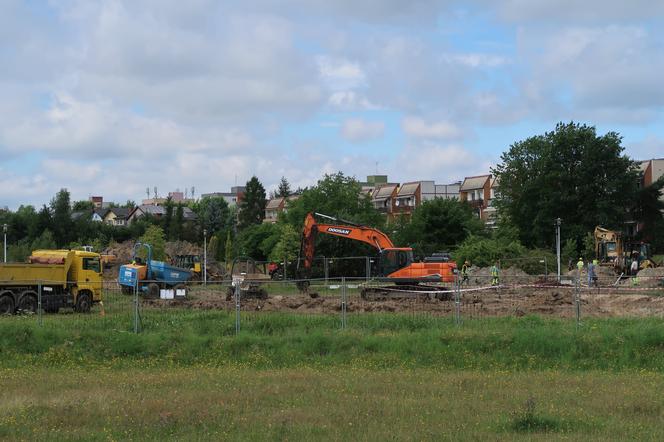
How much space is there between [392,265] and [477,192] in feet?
289

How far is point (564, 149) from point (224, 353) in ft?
235

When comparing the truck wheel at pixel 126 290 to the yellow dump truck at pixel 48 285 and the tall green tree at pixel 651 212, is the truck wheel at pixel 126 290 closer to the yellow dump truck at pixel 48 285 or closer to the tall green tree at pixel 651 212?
the yellow dump truck at pixel 48 285

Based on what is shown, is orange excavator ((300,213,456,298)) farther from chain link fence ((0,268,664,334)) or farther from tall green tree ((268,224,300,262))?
tall green tree ((268,224,300,262))

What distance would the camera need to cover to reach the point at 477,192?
133 metres

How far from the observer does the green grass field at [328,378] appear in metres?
13.2

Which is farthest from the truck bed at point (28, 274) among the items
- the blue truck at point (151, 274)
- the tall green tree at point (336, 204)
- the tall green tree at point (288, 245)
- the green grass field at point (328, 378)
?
the tall green tree at point (336, 204)

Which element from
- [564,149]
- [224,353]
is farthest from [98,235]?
[224,353]

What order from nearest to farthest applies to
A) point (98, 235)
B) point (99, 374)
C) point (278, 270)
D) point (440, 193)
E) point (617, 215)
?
1. point (99, 374)
2. point (278, 270)
3. point (617, 215)
4. point (98, 235)
5. point (440, 193)

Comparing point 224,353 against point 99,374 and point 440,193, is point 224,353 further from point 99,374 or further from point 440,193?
point 440,193

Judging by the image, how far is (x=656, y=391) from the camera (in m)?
16.6

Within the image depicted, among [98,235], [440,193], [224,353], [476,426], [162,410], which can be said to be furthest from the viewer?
[440,193]

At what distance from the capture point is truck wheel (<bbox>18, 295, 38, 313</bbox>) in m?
34.6

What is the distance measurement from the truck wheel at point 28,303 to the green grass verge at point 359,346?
32.3 feet

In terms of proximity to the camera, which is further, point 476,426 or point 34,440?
point 476,426
